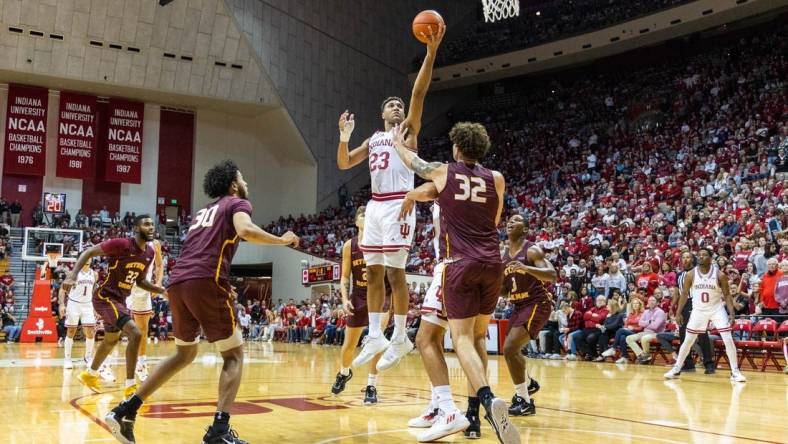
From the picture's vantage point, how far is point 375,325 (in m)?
6.87

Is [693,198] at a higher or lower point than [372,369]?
higher

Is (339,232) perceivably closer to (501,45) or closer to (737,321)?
(501,45)

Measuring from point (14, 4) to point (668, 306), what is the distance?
2496cm

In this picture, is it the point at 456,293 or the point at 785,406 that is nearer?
the point at 456,293

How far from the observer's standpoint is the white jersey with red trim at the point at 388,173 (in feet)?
21.5

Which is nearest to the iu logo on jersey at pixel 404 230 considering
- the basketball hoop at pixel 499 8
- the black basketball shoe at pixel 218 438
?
the black basketball shoe at pixel 218 438

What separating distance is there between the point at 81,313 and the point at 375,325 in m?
7.58

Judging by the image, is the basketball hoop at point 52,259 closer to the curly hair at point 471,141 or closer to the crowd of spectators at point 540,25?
the crowd of spectators at point 540,25

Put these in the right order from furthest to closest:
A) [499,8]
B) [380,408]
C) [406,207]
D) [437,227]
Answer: [499,8] → [380,408] → [437,227] → [406,207]

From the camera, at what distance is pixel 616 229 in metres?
20.0

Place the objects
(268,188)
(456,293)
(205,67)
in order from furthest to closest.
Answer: (268,188) < (205,67) < (456,293)

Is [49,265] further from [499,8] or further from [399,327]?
[399,327]

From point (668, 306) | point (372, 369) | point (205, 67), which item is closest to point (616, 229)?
point (668, 306)

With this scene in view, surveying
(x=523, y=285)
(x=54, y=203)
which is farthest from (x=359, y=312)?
(x=54, y=203)
